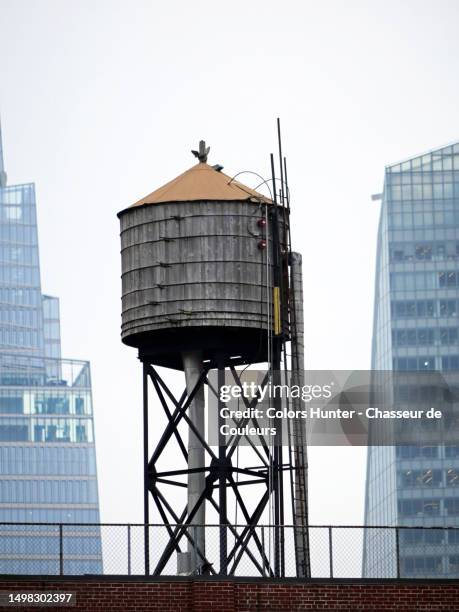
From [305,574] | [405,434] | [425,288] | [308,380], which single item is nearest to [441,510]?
[405,434]

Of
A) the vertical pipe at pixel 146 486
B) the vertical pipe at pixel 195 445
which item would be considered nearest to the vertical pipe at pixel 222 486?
the vertical pipe at pixel 195 445

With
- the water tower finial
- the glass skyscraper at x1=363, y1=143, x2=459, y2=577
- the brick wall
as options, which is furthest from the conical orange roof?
the glass skyscraper at x1=363, y1=143, x2=459, y2=577

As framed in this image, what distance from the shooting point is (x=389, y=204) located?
16862cm

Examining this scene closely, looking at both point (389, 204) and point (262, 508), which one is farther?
point (389, 204)

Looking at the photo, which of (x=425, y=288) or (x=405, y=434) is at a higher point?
(x=425, y=288)

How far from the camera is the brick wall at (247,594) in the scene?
115 ft

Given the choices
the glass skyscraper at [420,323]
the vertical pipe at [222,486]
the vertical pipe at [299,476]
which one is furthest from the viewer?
the glass skyscraper at [420,323]

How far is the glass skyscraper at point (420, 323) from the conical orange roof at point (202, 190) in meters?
119

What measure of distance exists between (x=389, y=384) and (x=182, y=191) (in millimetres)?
125403

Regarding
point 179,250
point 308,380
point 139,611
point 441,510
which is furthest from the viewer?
point 441,510

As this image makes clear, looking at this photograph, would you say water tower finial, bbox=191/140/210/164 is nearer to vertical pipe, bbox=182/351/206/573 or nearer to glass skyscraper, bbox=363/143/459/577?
vertical pipe, bbox=182/351/206/573

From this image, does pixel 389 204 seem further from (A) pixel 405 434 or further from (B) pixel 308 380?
(B) pixel 308 380

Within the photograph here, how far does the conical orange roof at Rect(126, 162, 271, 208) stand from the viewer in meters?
39.5

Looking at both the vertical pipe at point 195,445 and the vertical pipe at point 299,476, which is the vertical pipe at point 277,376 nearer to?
the vertical pipe at point 299,476
